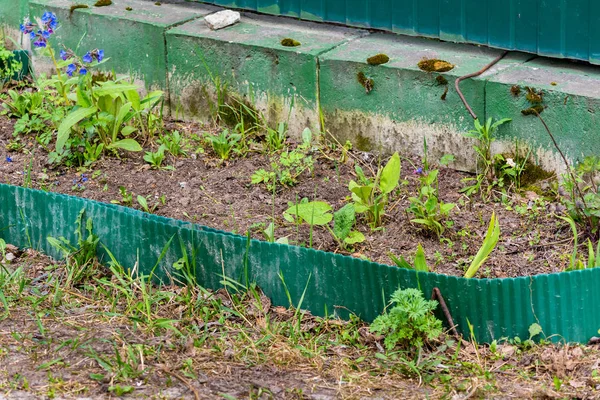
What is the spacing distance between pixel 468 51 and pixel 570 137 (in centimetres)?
81

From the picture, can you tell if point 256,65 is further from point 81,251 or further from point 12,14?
point 12,14

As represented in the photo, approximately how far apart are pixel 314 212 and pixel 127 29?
6.46 feet

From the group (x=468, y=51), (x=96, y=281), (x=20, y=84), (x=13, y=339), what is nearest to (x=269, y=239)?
(x=96, y=281)

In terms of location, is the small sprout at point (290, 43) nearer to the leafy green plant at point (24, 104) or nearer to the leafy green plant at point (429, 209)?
the leafy green plant at point (429, 209)

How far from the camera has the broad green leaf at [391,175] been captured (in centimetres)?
478

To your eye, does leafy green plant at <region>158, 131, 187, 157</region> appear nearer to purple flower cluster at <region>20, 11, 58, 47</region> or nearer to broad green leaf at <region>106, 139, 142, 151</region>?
broad green leaf at <region>106, 139, 142, 151</region>

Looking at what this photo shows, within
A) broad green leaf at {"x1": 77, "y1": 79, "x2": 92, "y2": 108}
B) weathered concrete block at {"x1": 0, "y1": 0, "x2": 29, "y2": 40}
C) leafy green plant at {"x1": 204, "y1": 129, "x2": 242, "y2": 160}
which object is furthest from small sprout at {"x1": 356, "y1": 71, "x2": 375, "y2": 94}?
weathered concrete block at {"x1": 0, "y1": 0, "x2": 29, "y2": 40}

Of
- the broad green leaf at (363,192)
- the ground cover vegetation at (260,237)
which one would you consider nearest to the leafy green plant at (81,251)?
the ground cover vegetation at (260,237)

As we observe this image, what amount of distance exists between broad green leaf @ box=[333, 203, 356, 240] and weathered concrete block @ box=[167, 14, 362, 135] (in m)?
1.01

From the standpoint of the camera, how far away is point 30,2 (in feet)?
20.9

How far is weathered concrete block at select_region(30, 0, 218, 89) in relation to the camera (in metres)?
5.92

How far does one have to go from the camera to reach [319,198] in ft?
16.6

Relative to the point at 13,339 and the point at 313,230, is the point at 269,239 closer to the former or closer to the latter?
the point at 313,230

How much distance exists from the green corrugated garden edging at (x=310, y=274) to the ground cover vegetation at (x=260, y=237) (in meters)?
0.07
